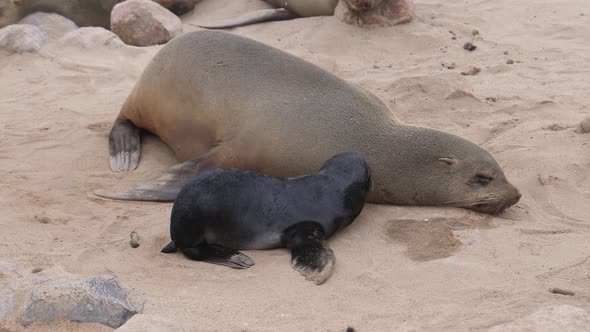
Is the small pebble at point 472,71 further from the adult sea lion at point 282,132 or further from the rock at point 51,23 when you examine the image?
the rock at point 51,23

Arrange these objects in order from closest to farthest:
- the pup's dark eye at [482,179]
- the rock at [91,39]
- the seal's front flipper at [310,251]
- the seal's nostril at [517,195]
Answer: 1. the seal's front flipper at [310,251]
2. the seal's nostril at [517,195]
3. the pup's dark eye at [482,179]
4. the rock at [91,39]

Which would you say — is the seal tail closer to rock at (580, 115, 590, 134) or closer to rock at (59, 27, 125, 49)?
rock at (580, 115, 590, 134)

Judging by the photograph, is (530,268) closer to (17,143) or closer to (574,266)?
(574,266)

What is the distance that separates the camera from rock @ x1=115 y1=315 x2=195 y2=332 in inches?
108

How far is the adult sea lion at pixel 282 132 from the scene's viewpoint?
4785 millimetres

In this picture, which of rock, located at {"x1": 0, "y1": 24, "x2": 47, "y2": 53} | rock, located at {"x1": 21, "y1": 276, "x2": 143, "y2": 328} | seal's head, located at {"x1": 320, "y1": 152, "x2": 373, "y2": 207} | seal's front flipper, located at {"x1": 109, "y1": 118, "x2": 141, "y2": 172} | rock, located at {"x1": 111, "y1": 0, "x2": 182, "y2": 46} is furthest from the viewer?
rock, located at {"x1": 111, "y1": 0, "x2": 182, "y2": 46}

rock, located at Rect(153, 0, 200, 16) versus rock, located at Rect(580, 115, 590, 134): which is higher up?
rock, located at Rect(580, 115, 590, 134)

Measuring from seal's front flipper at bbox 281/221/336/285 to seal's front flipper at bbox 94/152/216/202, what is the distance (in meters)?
0.98

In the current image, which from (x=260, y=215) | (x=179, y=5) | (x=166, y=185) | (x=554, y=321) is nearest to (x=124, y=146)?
(x=166, y=185)

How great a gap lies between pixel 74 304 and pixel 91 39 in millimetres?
5246

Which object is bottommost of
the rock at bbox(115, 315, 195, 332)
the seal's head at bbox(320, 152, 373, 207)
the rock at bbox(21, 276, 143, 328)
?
the seal's head at bbox(320, 152, 373, 207)

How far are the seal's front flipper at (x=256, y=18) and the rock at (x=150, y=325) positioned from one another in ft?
21.7

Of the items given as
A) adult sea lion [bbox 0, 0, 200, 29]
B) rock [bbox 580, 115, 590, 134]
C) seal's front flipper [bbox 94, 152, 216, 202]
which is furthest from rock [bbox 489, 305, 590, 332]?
adult sea lion [bbox 0, 0, 200, 29]

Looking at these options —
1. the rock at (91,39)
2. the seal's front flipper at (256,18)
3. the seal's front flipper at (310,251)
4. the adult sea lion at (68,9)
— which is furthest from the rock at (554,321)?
the adult sea lion at (68,9)
